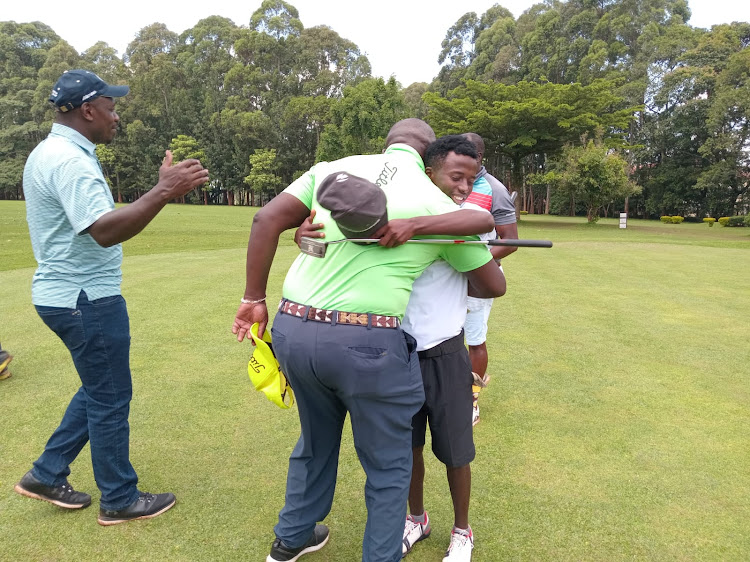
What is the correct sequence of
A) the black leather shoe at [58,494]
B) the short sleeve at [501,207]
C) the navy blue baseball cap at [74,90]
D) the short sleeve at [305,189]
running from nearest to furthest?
the short sleeve at [305,189], the navy blue baseball cap at [74,90], the black leather shoe at [58,494], the short sleeve at [501,207]

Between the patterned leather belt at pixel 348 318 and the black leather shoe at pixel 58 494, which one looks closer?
the patterned leather belt at pixel 348 318

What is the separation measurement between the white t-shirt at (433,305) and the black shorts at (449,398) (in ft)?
0.21

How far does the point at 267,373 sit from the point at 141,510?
1.31 meters

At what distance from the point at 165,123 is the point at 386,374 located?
72.0 m

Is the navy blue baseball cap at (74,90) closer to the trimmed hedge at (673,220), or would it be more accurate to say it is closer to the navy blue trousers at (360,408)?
the navy blue trousers at (360,408)

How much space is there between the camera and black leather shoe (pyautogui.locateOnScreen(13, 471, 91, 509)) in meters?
3.12

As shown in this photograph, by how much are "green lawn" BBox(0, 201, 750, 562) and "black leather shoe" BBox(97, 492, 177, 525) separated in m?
0.06

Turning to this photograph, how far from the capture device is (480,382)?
3.98 m

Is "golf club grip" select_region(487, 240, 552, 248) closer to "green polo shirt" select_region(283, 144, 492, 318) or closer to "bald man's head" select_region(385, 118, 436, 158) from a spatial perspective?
"green polo shirt" select_region(283, 144, 492, 318)

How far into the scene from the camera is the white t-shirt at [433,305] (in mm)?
2488

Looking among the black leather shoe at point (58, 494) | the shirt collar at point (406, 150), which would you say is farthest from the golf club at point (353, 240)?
the black leather shoe at point (58, 494)

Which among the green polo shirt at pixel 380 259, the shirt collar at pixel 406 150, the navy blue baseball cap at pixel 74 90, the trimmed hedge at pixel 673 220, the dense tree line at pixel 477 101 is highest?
the dense tree line at pixel 477 101

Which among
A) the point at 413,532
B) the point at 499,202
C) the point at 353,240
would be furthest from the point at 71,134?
the point at 499,202

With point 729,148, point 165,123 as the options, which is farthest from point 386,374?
point 165,123
